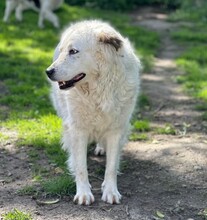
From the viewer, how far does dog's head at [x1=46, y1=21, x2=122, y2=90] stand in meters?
3.88

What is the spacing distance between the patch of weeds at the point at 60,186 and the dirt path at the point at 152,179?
0.35ft

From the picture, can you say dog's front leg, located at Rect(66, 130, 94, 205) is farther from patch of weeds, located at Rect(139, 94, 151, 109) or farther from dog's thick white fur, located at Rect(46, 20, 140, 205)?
patch of weeds, located at Rect(139, 94, 151, 109)

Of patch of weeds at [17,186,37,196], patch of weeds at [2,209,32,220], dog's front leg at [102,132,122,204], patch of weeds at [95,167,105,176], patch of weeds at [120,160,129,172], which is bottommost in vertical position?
patch of weeds at [120,160,129,172]

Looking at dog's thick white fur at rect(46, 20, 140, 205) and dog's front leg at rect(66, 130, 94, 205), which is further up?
dog's thick white fur at rect(46, 20, 140, 205)

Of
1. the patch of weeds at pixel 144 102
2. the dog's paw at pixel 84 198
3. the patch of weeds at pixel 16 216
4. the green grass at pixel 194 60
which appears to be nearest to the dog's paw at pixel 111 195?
the dog's paw at pixel 84 198

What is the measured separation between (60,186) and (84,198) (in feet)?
1.04

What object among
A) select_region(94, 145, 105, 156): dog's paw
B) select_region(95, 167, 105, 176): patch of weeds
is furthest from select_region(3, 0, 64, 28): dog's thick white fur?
select_region(95, 167, 105, 176): patch of weeds

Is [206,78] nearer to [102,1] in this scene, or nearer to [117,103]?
[117,103]

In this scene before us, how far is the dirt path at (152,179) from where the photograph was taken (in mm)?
3912

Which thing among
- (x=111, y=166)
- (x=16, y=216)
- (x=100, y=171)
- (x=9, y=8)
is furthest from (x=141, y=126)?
(x=9, y=8)

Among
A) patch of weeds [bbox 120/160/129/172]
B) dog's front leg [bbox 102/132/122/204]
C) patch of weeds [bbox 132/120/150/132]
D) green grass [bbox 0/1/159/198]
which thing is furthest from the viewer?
patch of weeds [bbox 132/120/150/132]

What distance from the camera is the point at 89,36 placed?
13.0ft

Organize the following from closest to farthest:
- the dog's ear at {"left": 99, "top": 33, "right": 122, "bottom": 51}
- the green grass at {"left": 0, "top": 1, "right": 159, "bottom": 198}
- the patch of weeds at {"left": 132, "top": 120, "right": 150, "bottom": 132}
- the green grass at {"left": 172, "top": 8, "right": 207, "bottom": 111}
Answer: the dog's ear at {"left": 99, "top": 33, "right": 122, "bottom": 51} < the green grass at {"left": 0, "top": 1, "right": 159, "bottom": 198} < the patch of weeds at {"left": 132, "top": 120, "right": 150, "bottom": 132} < the green grass at {"left": 172, "top": 8, "right": 207, "bottom": 111}

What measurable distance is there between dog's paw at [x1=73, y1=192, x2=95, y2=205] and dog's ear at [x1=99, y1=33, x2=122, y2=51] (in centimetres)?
122
